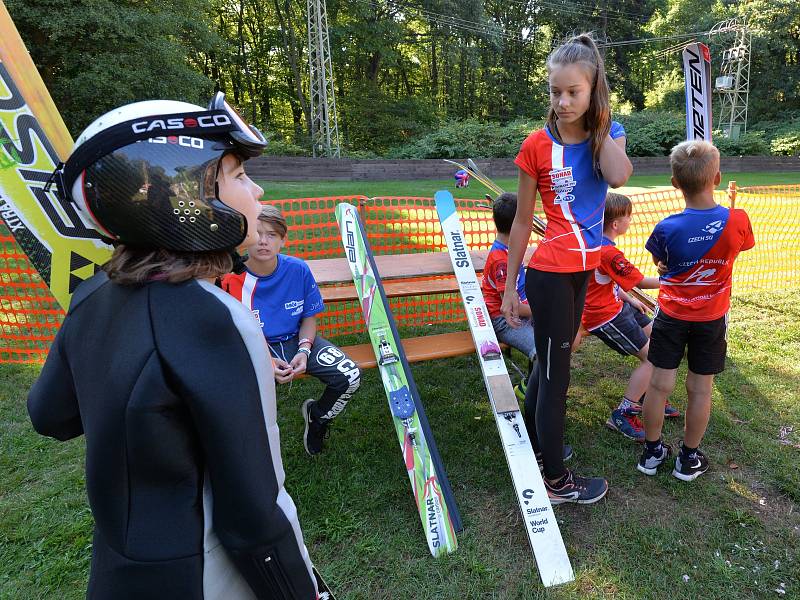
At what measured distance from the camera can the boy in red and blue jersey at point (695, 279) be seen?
272cm

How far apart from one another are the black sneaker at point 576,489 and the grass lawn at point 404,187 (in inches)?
412

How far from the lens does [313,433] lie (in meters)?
3.39

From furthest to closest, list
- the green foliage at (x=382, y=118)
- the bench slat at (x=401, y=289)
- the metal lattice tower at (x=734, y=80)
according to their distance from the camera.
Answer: the green foliage at (x=382, y=118), the metal lattice tower at (x=734, y=80), the bench slat at (x=401, y=289)

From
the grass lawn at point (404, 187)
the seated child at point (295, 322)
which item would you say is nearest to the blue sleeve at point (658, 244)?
the seated child at point (295, 322)

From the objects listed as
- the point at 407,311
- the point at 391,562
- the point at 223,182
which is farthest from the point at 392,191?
the point at 223,182

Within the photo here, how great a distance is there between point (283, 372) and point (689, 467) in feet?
8.35

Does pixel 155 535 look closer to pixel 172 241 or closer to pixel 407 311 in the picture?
pixel 172 241

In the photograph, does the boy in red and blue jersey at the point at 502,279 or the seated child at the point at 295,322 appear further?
the boy in red and blue jersey at the point at 502,279

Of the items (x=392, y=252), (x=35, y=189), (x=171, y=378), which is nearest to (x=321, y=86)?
(x=392, y=252)

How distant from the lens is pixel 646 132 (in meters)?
26.9

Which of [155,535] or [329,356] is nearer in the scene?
[155,535]

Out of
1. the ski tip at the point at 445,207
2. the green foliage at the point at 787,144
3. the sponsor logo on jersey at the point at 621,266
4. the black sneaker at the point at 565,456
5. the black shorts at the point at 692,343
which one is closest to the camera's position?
the black shorts at the point at 692,343

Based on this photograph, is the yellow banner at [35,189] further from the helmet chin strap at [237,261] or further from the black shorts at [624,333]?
the black shorts at [624,333]

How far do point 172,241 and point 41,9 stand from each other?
72.2ft
